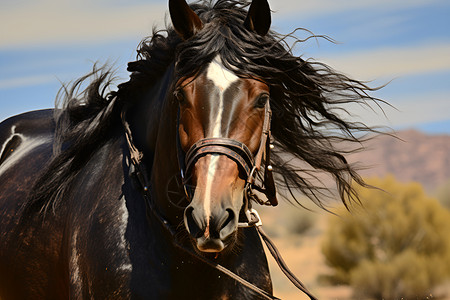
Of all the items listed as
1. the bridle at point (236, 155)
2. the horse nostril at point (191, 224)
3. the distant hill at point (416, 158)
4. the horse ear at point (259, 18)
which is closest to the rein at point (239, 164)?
the bridle at point (236, 155)

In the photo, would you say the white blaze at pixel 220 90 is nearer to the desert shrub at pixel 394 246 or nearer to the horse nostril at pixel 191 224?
the horse nostril at pixel 191 224

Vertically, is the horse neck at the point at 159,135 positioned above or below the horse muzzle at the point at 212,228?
above

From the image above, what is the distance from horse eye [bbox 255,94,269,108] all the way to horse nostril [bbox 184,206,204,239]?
2.15ft

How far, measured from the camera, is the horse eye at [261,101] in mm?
3336

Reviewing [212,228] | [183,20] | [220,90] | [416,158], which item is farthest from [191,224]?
[416,158]

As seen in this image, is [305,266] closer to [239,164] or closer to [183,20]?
[183,20]

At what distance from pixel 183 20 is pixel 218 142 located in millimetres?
838

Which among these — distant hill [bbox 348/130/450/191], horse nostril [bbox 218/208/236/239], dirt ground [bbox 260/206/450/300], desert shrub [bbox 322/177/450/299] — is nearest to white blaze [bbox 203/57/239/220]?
horse nostril [bbox 218/208/236/239]

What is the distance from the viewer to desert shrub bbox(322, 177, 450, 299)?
57.3 feet

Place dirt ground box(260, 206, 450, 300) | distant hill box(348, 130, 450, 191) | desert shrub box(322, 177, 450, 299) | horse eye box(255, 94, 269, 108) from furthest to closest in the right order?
distant hill box(348, 130, 450, 191) → dirt ground box(260, 206, 450, 300) → desert shrub box(322, 177, 450, 299) → horse eye box(255, 94, 269, 108)

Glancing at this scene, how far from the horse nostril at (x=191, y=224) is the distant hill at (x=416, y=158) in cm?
6738

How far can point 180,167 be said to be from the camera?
3309mm

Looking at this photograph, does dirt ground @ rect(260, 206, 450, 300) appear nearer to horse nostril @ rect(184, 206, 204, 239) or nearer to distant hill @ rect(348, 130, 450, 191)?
horse nostril @ rect(184, 206, 204, 239)

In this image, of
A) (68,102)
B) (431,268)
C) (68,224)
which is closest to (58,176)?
(68,224)
